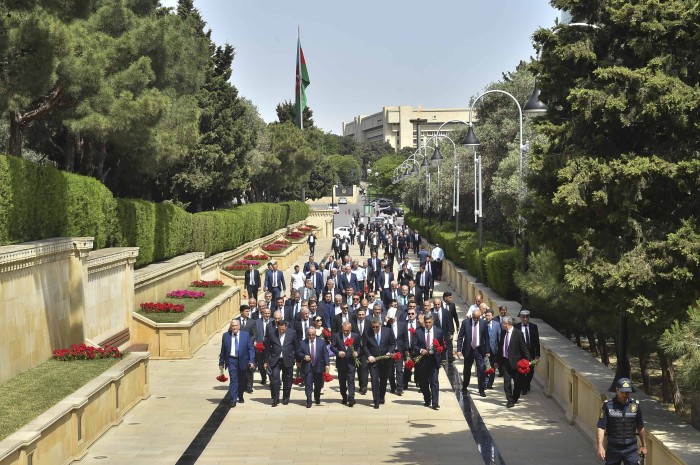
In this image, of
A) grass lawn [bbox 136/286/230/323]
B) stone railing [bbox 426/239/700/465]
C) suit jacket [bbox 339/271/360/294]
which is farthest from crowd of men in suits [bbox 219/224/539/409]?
suit jacket [bbox 339/271/360/294]

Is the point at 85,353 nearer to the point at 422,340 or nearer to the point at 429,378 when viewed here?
the point at 422,340

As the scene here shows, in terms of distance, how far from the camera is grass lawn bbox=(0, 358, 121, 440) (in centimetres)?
1355

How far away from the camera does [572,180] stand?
14227 mm

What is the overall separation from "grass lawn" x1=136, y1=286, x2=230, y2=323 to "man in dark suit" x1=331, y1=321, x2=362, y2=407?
7.20 metres

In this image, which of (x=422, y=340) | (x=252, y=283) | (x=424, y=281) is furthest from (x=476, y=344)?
→ (x=252, y=283)

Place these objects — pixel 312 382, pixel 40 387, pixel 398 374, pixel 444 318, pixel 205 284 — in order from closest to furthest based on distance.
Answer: pixel 40 387 → pixel 312 382 → pixel 398 374 → pixel 444 318 → pixel 205 284

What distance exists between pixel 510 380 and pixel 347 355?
266cm

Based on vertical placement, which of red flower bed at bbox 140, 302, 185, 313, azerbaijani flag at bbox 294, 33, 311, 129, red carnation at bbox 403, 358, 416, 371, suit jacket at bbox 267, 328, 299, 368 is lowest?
red carnation at bbox 403, 358, 416, 371

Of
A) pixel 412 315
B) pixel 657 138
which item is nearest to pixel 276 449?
pixel 412 315

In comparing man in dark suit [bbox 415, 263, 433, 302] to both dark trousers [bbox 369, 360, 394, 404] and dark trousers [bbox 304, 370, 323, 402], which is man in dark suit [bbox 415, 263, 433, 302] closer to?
dark trousers [bbox 369, 360, 394, 404]

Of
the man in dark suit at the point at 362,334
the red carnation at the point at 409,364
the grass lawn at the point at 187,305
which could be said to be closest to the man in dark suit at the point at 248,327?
the man in dark suit at the point at 362,334

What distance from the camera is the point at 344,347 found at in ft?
58.6

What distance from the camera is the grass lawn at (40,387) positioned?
1355 cm

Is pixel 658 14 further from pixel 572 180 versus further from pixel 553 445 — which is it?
pixel 553 445
